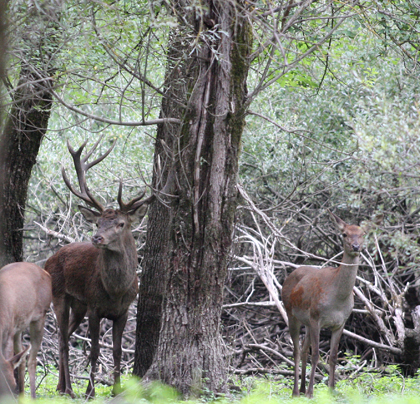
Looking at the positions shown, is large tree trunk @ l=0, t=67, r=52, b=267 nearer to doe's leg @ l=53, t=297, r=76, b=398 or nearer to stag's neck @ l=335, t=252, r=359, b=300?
doe's leg @ l=53, t=297, r=76, b=398

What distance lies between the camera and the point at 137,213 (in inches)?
318

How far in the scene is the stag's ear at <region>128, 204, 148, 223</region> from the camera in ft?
26.2

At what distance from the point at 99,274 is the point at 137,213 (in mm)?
987

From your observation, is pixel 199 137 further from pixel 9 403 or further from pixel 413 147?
pixel 9 403

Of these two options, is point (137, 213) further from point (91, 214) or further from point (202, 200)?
point (202, 200)

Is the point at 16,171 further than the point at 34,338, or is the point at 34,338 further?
the point at 16,171

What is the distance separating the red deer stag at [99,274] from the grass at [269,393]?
2.19 feet

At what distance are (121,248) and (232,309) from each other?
15.6ft

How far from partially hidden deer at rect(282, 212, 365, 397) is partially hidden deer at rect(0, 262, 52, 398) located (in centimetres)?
335

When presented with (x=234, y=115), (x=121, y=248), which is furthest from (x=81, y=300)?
(x=234, y=115)

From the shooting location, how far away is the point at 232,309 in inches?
487

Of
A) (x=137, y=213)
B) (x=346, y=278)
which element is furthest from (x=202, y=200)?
(x=346, y=278)

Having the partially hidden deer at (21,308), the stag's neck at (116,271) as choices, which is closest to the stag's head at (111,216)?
the stag's neck at (116,271)

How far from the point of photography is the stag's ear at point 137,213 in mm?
7984
